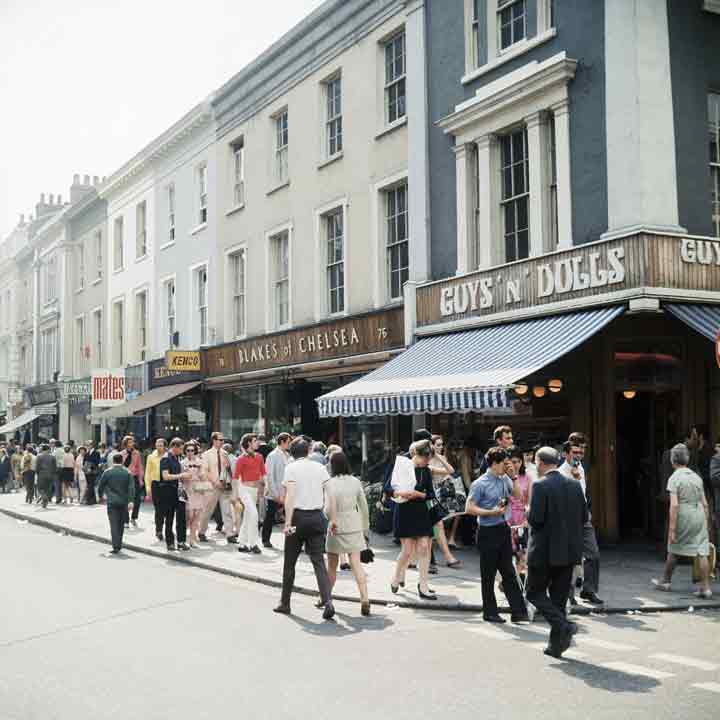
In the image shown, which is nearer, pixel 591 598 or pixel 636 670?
Result: pixel 636 670

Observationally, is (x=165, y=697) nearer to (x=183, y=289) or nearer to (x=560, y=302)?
(x=560, y=302)

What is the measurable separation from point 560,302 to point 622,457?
9.21 ft

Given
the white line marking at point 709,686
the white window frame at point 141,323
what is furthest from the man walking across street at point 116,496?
the white window frame at point 141,323

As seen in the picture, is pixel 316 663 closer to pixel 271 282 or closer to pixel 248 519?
pixel 248 519

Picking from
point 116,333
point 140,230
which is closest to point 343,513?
point 140,230

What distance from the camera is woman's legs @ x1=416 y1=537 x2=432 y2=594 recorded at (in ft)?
35.6

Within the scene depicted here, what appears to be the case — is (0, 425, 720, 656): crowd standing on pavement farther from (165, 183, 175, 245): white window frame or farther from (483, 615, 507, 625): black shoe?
(165, 183, 175, 245): white window frame

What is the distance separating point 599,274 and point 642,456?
11.0ft

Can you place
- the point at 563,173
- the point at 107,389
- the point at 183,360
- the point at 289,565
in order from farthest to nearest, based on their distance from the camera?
the point at 107,389 < the point at 183,360 < the point at 563,173 < the point at 289,565

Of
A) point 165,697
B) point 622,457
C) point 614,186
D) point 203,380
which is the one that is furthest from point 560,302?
point 203,380

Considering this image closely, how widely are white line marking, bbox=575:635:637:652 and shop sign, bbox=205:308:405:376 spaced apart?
10.1m

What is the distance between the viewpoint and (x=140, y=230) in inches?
1305

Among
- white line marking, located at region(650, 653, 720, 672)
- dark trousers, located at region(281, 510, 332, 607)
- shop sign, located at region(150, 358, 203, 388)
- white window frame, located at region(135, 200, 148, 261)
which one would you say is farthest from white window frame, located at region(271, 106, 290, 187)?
white line marking, located at region(650, 653, 720, 672)

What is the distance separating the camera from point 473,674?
7.36 meters
